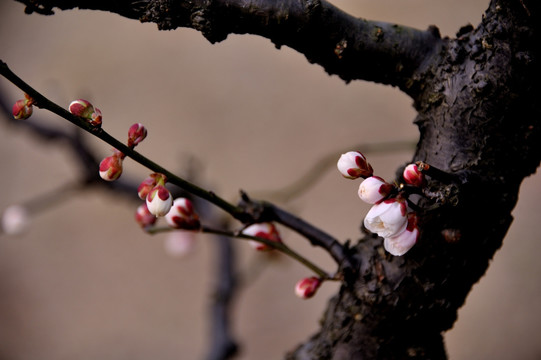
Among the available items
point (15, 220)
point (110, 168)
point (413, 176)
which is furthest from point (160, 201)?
point (15, 220)

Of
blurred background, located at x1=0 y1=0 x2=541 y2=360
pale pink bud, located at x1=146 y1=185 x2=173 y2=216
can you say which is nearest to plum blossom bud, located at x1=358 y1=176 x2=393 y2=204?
pale pink bud, located at x1=146 y1=185 x2=173 y2=216

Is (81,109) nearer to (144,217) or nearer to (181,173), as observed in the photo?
(144,217)

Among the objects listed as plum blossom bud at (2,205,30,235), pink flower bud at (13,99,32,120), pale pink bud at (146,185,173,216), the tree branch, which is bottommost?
pale pink bud at (146,185,173,216)

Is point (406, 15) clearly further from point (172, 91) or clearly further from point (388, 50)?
point (388, 50)

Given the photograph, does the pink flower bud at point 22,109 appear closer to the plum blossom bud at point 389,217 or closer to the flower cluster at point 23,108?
the flower cluster at point 23,108

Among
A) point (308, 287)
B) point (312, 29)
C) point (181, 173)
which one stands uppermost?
point (181, 173)

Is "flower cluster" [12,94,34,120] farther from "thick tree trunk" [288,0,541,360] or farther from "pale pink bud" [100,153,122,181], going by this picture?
"thick tree trunk" [288,0,541,360]

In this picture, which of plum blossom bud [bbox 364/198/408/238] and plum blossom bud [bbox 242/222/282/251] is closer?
plum blossom bud [bbox 364/198/408/238]
